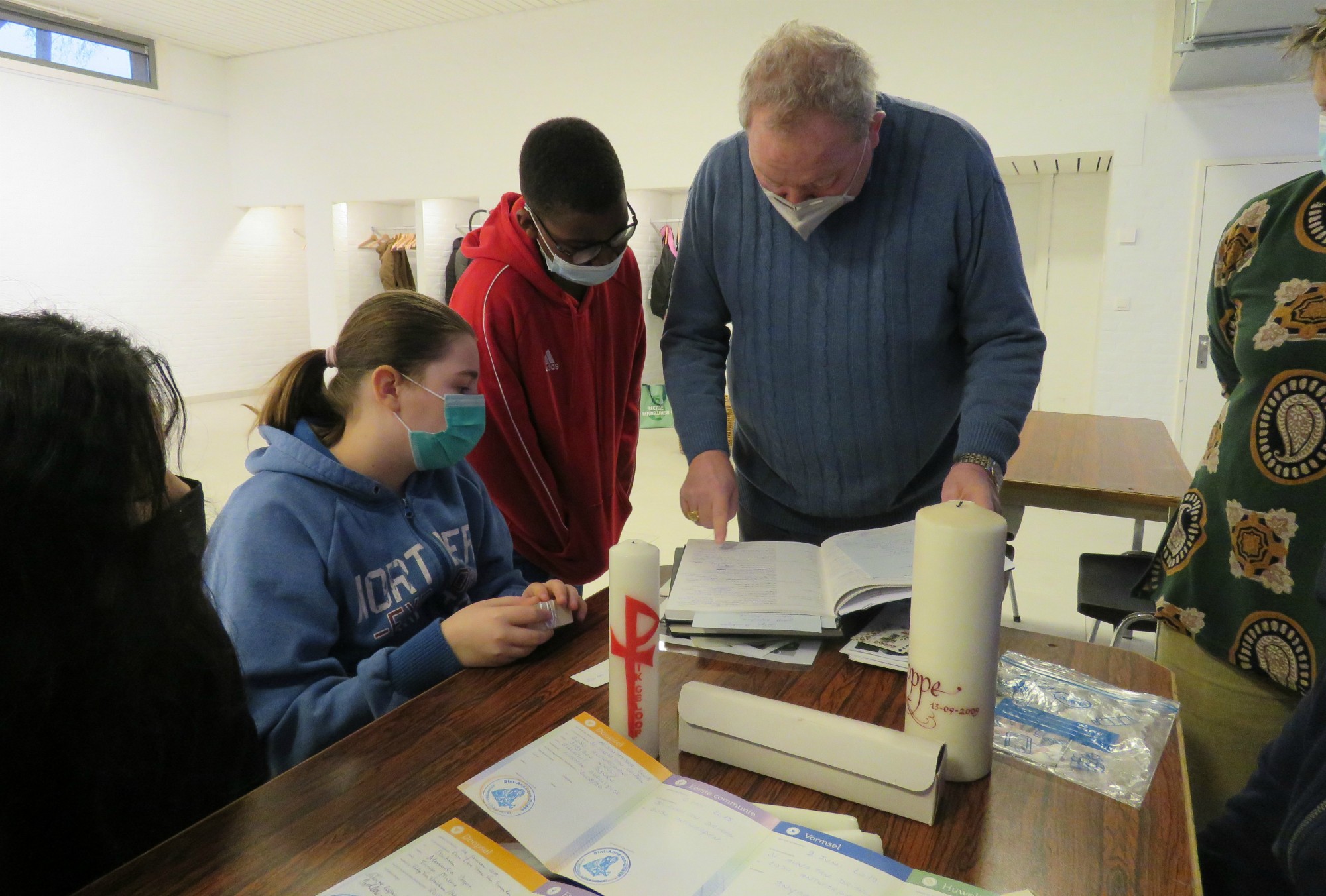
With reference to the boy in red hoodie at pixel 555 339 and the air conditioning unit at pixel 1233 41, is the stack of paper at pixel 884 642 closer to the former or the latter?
the boy in red hoodie at pixel 555 339

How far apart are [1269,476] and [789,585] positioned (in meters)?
0.69

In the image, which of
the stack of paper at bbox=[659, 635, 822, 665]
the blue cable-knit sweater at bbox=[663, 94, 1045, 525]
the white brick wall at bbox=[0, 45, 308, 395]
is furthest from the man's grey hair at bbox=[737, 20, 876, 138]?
the white brick wall at bbox=[0, 45, 308, 395]

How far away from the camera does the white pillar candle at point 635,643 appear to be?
81cm

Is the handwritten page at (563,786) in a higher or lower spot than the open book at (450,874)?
higher

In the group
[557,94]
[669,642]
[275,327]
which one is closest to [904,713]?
[669,642]

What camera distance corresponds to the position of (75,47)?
288 inches

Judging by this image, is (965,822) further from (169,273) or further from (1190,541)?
(169,273)

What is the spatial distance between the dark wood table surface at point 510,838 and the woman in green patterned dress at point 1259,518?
346 mm

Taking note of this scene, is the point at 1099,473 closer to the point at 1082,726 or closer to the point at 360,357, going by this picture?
the point at 1082,726

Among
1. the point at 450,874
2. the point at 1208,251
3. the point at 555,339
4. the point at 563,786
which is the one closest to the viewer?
the point at 450,874

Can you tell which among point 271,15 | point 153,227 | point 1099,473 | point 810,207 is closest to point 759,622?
point 810,207

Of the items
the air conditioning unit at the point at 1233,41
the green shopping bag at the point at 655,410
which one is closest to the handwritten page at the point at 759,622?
the air conditioning unit at the point at 1233,41

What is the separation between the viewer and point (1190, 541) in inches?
52.7

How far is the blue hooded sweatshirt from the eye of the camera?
1.04 metres
